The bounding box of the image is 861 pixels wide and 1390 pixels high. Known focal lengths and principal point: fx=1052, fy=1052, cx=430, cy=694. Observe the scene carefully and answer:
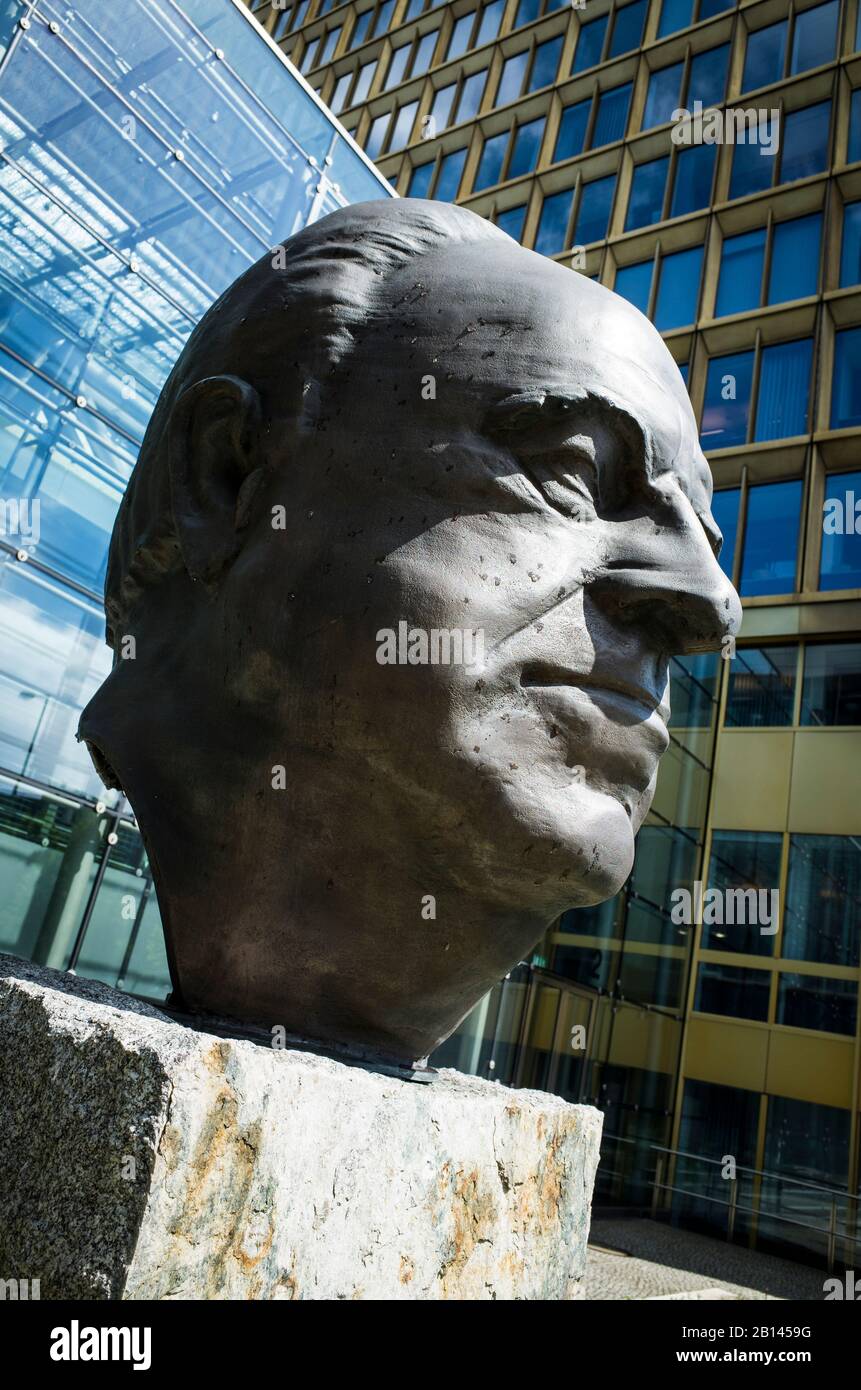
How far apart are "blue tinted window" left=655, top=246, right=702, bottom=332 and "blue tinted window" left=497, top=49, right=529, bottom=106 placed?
22.7 feet

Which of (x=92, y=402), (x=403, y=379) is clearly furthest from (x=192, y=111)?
(x=403, y=379)

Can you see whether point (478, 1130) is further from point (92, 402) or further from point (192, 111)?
point (192, 111)

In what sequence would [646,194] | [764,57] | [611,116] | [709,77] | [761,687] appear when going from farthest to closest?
[611,116], [646,194], [709,77], [764,57], [761,687]

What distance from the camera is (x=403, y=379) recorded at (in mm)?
1961

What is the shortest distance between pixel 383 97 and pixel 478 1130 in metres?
28.1

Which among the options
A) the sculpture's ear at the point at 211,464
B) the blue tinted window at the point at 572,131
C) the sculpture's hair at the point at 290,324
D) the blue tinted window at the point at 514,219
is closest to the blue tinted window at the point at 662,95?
the blue tinted window at the point at 572,131

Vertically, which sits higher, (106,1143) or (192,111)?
(192,111)

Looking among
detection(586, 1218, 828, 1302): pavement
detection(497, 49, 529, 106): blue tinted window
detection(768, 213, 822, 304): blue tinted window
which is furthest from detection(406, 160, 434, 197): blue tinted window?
detection(586, 1218, 828, 1302): pavement

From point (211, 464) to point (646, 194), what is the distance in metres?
20.5

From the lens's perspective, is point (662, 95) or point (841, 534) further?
point (662, 95)

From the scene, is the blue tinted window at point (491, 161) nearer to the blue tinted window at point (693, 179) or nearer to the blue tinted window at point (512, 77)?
the blue tinted window at point (512, 77)

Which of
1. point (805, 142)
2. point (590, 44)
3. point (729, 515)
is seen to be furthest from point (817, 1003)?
point (590, 44)

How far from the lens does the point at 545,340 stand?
77.2 inches

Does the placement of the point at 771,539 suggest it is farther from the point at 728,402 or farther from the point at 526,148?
the point at 526,148
